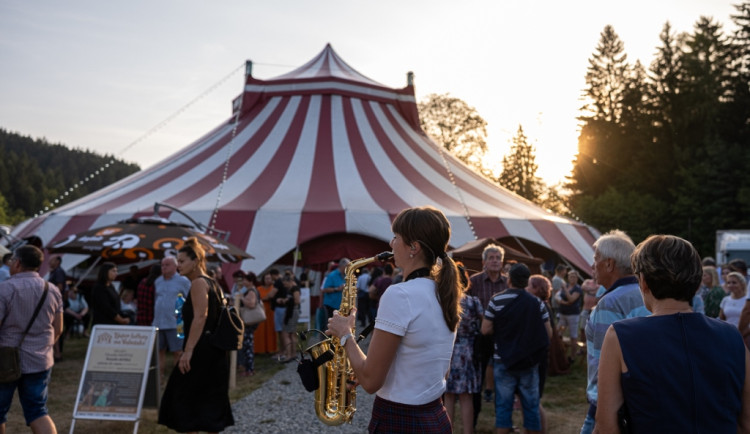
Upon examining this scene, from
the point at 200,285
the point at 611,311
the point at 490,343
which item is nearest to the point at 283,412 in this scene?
the point at 490,343

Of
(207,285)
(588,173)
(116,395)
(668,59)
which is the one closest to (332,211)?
(116,395)

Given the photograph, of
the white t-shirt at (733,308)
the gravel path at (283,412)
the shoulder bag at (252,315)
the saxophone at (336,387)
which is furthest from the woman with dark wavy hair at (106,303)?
the white t-shirt at (733,308)

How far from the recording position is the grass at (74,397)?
5.23 metres

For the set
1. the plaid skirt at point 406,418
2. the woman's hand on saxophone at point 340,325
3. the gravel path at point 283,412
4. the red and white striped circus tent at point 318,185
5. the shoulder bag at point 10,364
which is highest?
the red and white striped circus tent at point 318,185

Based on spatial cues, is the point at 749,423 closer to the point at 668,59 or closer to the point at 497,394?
the point at 497,394

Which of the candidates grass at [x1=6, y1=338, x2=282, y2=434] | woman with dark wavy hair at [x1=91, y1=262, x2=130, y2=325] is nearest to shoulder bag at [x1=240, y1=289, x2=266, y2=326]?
grass at [x1=6, y1=338, x2=282, y2=434]

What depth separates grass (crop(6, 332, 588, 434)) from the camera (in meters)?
5.27

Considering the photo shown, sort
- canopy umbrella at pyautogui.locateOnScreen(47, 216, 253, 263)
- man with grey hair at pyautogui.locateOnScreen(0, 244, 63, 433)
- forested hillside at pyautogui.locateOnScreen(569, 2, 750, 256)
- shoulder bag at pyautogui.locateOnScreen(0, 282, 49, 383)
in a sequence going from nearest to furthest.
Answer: shoulder bag at pyautogui.locateOnScreen(0, 282, 49, 383) < man with grey hair at pyautogui.locateOnScreen(0, 244, 63, 433) < canopy umbrella at pyautogui.locateOnScreen(47, 216, 253, 263) < forested hillside at pyautogui.locateOnScreen(569, 2, 750, 256)

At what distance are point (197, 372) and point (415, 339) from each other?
7.53 feet

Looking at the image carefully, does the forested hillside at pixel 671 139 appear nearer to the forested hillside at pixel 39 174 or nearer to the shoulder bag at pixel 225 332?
the shoulder bag at pixel 225 332

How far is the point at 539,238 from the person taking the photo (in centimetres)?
1326

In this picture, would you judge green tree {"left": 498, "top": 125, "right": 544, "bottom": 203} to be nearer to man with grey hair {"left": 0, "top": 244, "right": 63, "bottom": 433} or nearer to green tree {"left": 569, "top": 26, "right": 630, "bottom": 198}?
green tree {"left": 569, "top": 26, "right": 630, "bottom": 198}

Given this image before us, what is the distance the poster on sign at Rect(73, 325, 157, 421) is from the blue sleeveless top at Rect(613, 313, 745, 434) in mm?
4056

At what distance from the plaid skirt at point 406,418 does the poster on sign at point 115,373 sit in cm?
329
